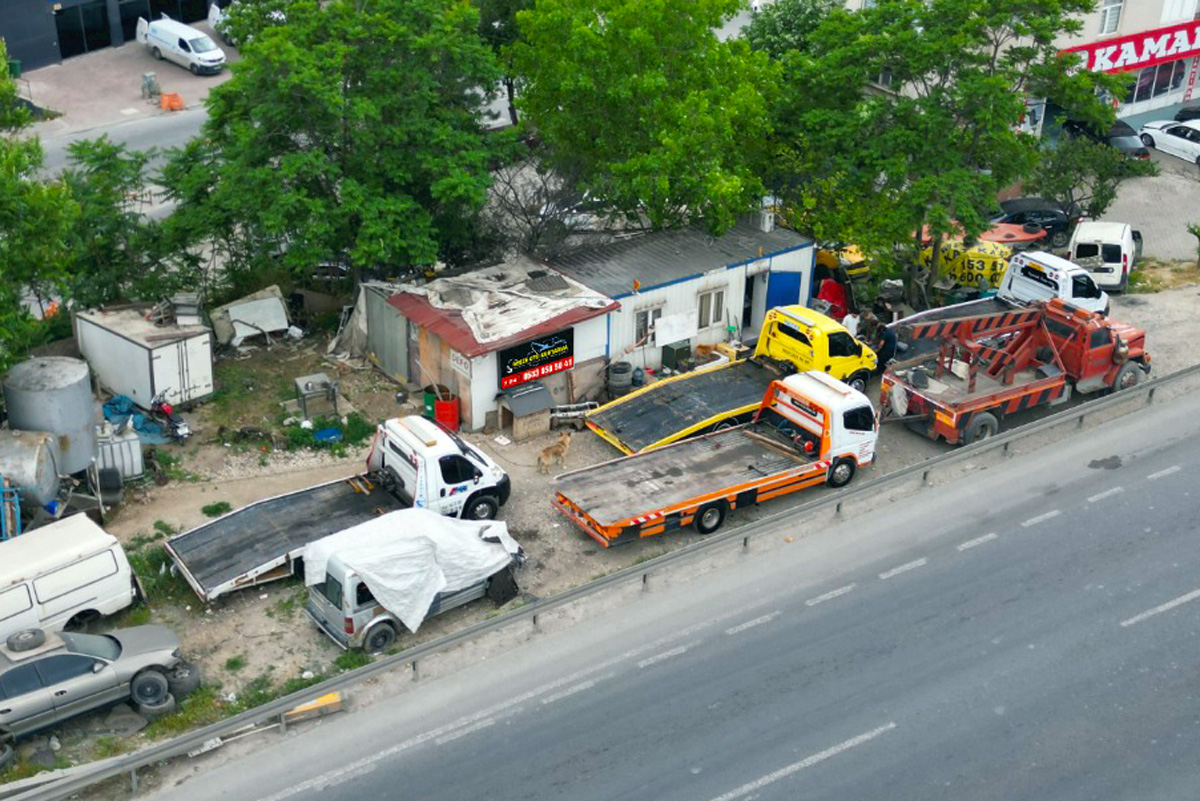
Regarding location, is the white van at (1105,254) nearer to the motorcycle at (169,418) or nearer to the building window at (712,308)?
the building window at (712,308)

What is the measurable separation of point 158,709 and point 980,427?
61.1 feet

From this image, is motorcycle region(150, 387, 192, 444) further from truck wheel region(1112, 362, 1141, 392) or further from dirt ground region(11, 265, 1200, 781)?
truck wheel region(1112, 362, 1141, 392)

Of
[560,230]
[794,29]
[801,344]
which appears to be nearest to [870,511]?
[801,344]

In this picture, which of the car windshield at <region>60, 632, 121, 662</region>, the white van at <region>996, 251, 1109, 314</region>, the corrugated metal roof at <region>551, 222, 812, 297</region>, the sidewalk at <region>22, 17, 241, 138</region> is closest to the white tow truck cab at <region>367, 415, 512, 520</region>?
the car windshield at <region>60, 632, 121, 662</region>

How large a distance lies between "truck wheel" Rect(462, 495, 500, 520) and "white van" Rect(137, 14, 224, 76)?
3452cm

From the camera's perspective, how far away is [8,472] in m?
25.7

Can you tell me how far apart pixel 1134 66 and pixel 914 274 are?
68.3 ft

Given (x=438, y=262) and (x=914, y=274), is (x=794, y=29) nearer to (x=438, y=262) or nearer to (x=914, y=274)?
(x=914, y=274)

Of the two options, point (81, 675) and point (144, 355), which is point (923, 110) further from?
point (81, 675)

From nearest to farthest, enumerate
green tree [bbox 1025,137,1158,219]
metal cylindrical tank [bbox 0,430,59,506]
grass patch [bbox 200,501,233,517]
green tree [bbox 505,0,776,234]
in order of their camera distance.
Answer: metal cylindrical tank [bbox 0,430,59,506], grass patch [bbox 200,501,233,517], green tree [bbox 505,0,776,234], green tree [bbox 1025,137,1158,219]

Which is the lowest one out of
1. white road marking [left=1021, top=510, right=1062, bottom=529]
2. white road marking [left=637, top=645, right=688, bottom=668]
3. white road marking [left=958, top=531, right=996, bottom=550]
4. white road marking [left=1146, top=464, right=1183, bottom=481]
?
white road marking [left=637, top=645, right=688, bottom=668]

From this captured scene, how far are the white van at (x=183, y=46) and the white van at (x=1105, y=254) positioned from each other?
34.5 m

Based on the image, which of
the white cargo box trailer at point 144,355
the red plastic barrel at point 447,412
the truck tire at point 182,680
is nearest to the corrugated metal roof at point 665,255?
the red plastic barrel at point 447,412

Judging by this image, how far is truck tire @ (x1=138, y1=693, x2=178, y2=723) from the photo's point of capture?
2153cm
